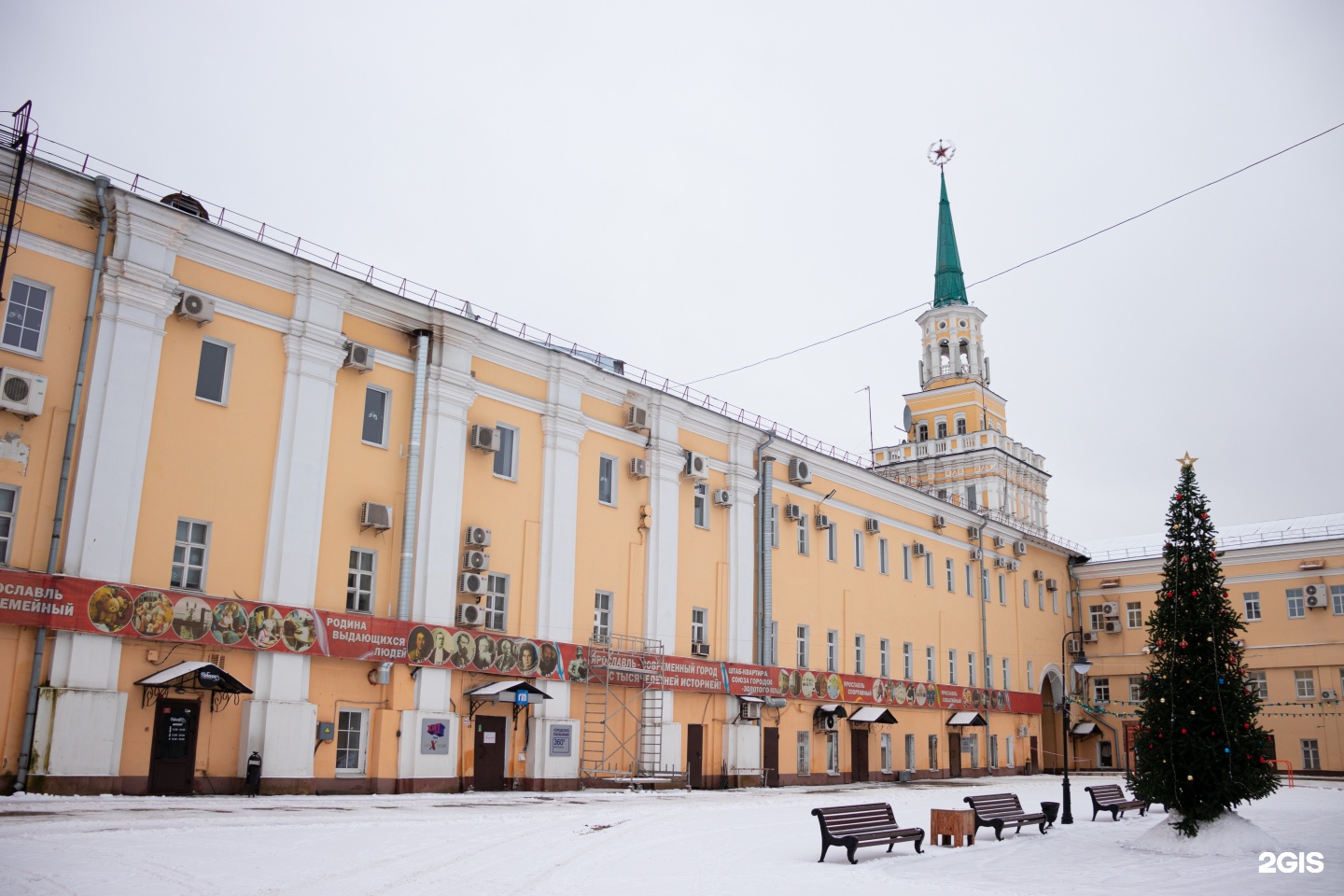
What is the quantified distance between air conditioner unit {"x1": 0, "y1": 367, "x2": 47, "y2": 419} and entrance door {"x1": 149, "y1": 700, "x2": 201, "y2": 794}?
5617 mm

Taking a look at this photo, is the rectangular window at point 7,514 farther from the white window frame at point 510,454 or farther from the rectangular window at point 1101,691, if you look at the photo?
the rectangular window at point 1101,691

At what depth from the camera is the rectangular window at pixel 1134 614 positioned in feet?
174

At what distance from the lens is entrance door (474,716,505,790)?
24.6m

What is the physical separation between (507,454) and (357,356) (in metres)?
4.70

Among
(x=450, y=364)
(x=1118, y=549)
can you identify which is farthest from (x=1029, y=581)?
→ (x=450, y=364)

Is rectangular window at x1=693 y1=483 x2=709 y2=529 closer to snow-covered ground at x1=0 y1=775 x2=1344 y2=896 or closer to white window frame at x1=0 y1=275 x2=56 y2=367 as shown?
snow-covered ground at x1=0 y1=775 x2=1344 y2=896

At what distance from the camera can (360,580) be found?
2320cm

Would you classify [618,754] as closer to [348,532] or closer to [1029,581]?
[348,532]

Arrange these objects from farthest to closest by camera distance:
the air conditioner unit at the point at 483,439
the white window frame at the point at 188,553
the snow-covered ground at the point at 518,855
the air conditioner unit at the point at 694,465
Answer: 1. the air conditioner unit at the point at 694,465
2. the air conditioner unit at the point at 483,439
3. the white window frame at the point at 188,553
4. the snow-covered ground at the point at 518,855

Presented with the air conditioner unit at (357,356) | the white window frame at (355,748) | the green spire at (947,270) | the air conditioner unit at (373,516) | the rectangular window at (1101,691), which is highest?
the green spire at (947,270)

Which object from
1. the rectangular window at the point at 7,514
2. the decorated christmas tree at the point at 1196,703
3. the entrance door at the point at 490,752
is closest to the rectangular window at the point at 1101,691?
the decorated christmas tree at the point at 1196,703

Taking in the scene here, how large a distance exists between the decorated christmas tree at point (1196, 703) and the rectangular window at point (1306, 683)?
33.9 meters

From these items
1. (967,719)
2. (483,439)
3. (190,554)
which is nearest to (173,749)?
(190,554)

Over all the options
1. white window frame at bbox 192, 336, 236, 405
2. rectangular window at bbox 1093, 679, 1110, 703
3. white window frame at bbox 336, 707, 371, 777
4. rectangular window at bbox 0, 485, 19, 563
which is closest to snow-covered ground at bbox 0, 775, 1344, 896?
white window frame at bbox 336, 707, 371, 777
